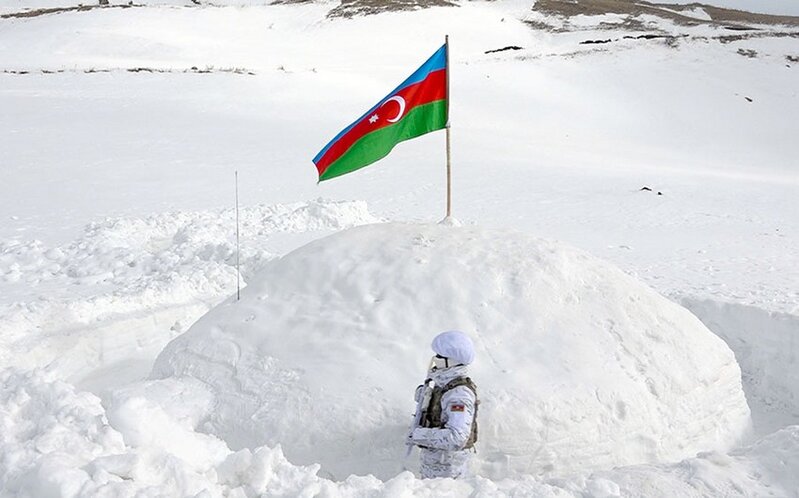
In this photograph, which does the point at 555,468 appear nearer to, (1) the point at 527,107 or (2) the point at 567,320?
(2) the point at 567,320

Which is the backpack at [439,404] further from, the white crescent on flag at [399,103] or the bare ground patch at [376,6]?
the bare ground patch at [376,6]

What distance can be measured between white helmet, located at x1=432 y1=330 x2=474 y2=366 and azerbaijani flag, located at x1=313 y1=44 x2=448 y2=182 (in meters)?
2.78

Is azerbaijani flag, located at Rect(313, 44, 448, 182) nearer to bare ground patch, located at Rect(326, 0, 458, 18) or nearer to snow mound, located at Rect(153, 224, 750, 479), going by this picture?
snow mound, located at Rect(153, 224, 750, 479)

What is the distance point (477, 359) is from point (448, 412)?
37.9 inches

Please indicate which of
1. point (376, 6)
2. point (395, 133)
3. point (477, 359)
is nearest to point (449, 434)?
point (477, 359)

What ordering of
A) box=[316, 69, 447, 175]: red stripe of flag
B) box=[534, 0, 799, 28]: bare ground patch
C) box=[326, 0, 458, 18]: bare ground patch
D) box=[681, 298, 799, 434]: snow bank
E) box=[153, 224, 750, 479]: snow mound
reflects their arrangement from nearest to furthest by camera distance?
box=[153, 224, 750, 479]: snow mound < box=[316, 69, 447, 175]: red stripe of flag < box=[681, 298, 799, 434]: snow bank < box=[326, 0, 458, 18]: bare ground patch < box=[534, 0, 799, 28]: bare ground patch

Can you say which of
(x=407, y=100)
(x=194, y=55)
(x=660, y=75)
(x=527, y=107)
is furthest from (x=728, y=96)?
(x=407, y=100)

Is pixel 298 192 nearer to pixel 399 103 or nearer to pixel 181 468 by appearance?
pixel 399 103

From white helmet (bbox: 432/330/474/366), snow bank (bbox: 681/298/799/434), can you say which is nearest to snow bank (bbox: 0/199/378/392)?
white helmet (bbox: 432/330/474/366)

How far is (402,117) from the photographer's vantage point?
696 centimetres

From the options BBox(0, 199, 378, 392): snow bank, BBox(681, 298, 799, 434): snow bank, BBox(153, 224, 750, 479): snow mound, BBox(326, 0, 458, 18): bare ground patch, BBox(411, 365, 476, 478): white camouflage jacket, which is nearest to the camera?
BBox(411, 365, 476, 478): white camouflage jacket

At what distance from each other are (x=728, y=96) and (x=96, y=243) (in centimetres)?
1994

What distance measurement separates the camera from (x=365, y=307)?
225 inches

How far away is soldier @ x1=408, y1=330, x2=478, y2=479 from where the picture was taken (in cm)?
438
